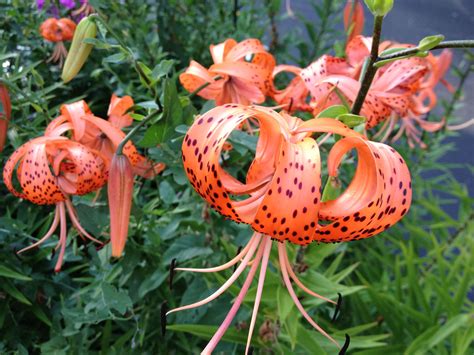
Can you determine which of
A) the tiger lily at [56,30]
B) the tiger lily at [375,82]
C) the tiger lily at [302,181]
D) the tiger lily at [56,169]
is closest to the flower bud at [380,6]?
the tiger lily at [302,181]

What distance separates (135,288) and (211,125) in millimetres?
556

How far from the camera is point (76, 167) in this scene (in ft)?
2.49

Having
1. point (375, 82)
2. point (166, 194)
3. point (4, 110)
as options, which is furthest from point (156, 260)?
point (375, 82)

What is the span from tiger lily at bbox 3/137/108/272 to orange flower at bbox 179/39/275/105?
201mm

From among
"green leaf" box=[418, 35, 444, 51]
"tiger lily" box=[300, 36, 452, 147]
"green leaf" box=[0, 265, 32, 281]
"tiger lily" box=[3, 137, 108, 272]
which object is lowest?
"green leaf" box=[0, 265, 32, 281]

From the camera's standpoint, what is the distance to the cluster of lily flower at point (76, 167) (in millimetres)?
730

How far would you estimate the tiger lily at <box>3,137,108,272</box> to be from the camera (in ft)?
2.51

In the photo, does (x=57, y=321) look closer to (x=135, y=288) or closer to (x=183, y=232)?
(x=135, y=288)

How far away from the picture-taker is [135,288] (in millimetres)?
959

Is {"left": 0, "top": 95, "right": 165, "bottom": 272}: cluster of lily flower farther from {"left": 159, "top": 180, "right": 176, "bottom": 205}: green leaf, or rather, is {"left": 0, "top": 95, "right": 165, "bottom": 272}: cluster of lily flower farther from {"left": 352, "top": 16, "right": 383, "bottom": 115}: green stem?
{"left": 352, "top": 16, "right": 383, "bottom": 115}: green stem

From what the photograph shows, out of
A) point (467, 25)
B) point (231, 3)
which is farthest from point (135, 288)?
point (467, 25)

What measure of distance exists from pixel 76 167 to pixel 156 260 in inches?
11.5

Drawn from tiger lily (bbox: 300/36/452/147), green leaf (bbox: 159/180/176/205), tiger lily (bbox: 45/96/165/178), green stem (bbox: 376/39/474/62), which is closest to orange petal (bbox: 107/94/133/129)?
tiger lily (bbox: 45/96/165/178)

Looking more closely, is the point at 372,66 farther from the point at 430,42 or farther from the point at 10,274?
the point at 10,274
